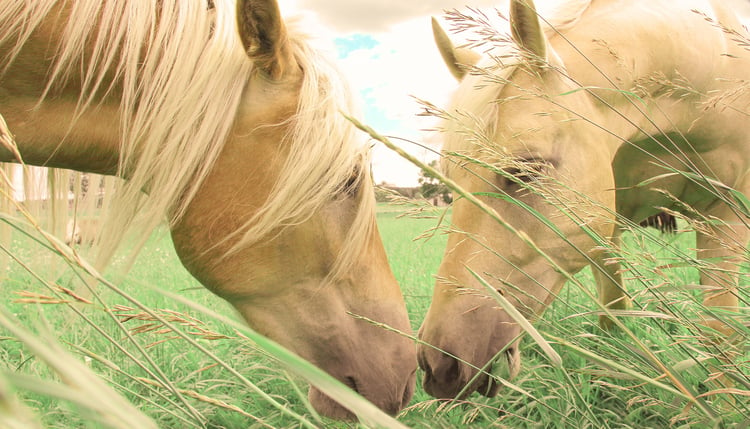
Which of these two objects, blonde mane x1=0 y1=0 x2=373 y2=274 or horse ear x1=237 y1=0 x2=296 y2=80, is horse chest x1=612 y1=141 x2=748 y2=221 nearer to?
blonde mane x1=0 y1=0 x2=373 y2=274

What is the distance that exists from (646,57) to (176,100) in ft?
6.79

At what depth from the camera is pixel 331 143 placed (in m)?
1.59

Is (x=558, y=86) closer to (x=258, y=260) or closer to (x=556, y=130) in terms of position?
(x=556, y=130)

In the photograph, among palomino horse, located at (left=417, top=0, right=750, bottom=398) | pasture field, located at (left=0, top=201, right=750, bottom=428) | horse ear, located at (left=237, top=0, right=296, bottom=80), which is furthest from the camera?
palomino horse, located at (left=417, top=0, right=750, bottom=398)

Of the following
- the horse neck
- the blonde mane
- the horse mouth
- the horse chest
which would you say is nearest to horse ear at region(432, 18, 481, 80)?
the horse neck

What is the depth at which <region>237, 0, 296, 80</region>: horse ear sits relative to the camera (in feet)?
4.56

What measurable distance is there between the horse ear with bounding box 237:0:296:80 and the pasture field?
24.1 inches

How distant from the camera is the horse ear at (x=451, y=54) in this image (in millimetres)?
2531

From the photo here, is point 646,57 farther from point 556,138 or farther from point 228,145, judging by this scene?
point 228,145

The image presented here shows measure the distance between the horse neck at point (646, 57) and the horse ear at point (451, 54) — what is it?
0.49 meters

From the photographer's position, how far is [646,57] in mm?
2191

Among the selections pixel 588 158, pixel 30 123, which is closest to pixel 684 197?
pixel 588 158

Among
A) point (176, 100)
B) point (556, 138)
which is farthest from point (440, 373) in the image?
point (176, 100)

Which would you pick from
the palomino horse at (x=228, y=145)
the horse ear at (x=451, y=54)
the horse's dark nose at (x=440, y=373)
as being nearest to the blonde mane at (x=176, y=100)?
the palomino horse at (x=228, y=145)
